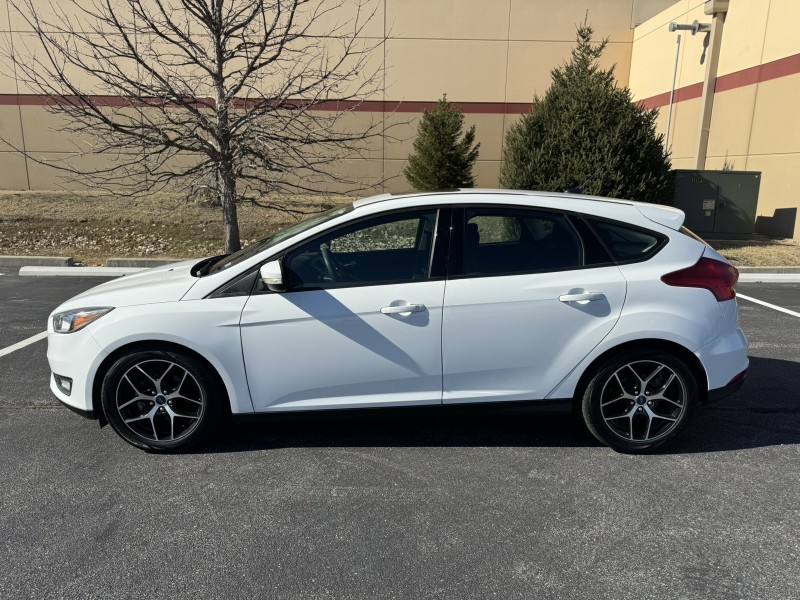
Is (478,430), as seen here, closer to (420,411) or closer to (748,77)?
(420,411)

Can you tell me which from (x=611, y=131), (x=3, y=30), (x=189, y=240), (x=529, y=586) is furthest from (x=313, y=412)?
(x=3, y=30)

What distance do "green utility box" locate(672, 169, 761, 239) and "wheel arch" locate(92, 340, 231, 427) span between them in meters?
12.9

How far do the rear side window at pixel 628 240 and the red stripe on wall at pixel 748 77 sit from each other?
1018 cm

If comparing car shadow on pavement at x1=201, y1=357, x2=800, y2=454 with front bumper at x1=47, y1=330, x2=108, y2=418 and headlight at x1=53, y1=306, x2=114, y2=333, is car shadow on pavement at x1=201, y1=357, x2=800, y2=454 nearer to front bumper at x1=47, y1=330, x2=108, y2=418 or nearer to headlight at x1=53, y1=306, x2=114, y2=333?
front bumper at x1=47, y1=330, x2=108, y2=418

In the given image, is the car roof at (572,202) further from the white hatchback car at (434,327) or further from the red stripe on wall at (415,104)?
the red stripe on wall at (415,104)

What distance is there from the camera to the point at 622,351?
141 inches

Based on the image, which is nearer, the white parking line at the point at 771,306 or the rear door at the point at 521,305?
the rear door at the point at 521,305

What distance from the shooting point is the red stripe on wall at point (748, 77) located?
13.5m

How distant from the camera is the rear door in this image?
3500 mm

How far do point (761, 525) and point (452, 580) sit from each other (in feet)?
5.37

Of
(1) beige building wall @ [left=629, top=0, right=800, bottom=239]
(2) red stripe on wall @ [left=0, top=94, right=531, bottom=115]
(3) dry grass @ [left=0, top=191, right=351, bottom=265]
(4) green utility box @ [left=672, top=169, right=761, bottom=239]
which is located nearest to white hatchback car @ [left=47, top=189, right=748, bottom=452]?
(3) dry grass @ [left=0, top=191, right=351, bottom=265]

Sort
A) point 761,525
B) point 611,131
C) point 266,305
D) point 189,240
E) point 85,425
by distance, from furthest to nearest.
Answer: point 189,240 → point 611,131 → point 85,425 → point 266,305 → point 761,525

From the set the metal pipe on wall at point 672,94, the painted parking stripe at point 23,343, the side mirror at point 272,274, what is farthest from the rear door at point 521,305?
the metal pipe on wall at point 672,94

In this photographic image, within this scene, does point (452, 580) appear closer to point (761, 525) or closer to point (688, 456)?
point (761, 525)
